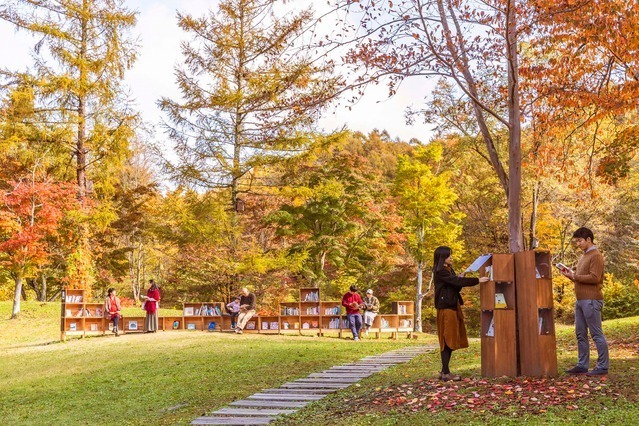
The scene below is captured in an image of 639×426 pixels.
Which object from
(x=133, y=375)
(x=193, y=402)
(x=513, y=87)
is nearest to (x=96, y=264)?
(x=133, y=375)

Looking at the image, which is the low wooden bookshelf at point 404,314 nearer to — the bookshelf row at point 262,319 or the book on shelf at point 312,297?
the bookshelf row at point 262,319

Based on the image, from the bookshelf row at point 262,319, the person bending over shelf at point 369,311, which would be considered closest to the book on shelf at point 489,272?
the person bending over shelf at point 369,311

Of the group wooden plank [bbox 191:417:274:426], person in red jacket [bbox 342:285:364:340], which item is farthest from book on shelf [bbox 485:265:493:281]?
person in red jacket [bbox 342:285:364:340]

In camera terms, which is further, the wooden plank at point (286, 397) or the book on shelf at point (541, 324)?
the wooden plank at point (286, 397)

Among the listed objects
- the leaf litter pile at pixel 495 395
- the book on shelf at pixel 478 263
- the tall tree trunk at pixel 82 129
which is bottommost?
the leaf litter pile at pixel 495 395

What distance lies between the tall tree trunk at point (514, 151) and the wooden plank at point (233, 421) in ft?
13.0

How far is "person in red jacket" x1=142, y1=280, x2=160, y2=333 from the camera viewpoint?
65.2 feet

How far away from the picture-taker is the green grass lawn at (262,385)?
6.60 m

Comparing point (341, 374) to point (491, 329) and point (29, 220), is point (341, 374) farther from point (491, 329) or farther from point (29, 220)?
point (29, 220)

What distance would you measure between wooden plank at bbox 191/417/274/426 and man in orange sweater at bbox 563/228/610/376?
11.9 feet

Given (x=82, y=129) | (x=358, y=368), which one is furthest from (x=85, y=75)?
(x=358, y=368)

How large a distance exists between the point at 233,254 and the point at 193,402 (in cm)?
1421

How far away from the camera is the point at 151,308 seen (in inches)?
789

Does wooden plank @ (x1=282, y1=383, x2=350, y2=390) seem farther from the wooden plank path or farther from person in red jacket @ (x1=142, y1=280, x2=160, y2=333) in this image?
person in red jacket @ (x1=142, y1=280, x2=160, y2=333)
